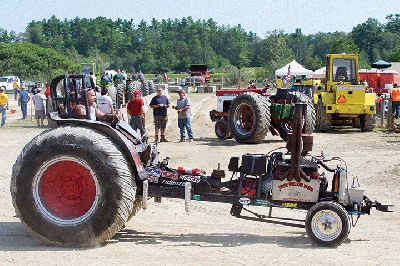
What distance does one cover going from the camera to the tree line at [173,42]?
118312 millimetres

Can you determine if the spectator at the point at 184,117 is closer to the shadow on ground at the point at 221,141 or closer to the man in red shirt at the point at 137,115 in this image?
the shadow on ground at the point at 221,141

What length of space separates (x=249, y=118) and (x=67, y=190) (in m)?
13.3

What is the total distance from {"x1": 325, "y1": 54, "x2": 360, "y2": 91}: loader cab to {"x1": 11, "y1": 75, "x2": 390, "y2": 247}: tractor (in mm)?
16781

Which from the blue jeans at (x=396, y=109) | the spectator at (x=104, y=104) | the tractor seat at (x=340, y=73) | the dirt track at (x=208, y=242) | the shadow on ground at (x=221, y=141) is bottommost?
the shadow on ground at (x=221, y=141)

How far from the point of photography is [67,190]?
8.80m

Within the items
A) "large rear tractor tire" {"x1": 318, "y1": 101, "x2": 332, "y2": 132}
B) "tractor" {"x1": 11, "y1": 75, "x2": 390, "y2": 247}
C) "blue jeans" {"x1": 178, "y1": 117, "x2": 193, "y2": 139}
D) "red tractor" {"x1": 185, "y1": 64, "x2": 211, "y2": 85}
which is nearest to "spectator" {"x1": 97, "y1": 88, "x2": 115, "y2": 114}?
"blue jeans" {"x1": 178, "y1": 117, "x2": 193, "y2": 139}

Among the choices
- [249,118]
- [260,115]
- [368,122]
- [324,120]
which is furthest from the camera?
[324,120]

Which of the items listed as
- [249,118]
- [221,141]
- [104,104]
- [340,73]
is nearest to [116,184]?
[104,104]

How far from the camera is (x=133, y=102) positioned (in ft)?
68.1

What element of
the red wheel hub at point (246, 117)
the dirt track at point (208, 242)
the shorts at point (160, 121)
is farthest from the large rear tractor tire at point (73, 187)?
the shorts at point (160, 121)

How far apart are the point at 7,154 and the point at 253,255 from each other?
39.0ft

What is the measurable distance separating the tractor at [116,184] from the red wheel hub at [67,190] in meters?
0.01

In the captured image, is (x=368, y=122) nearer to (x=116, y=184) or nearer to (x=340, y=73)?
(x=340, y=73)

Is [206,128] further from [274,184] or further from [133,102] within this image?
[274,184]
